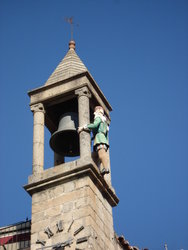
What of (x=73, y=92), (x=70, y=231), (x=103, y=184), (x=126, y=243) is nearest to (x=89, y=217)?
(x=70, y=231)

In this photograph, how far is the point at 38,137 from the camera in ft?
55.0

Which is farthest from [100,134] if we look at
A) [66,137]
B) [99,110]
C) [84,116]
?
[66,137]

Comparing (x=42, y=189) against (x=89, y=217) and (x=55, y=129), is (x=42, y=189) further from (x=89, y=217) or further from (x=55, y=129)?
(x=55, y=129)

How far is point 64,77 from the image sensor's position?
57.6ft

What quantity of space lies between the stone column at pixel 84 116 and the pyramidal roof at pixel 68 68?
611 millimetres

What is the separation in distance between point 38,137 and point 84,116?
4.07 ft

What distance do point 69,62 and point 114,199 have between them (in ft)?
13.7

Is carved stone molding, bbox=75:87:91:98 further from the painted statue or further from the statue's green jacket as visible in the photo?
the statue's green jacket

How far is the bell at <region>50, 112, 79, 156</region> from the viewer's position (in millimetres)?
17375

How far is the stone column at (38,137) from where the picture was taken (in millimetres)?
16266

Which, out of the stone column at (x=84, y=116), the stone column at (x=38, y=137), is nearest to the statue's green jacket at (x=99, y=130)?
the stone column at (x=84, y=116)

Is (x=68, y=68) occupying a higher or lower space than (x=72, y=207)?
higher

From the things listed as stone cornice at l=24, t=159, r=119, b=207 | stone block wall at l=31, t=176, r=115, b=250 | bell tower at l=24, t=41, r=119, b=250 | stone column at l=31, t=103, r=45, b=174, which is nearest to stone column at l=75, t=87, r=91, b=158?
bell tower at l=24, t=41, r=119, b=250

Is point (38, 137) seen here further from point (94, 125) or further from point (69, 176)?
point (69, 176)
